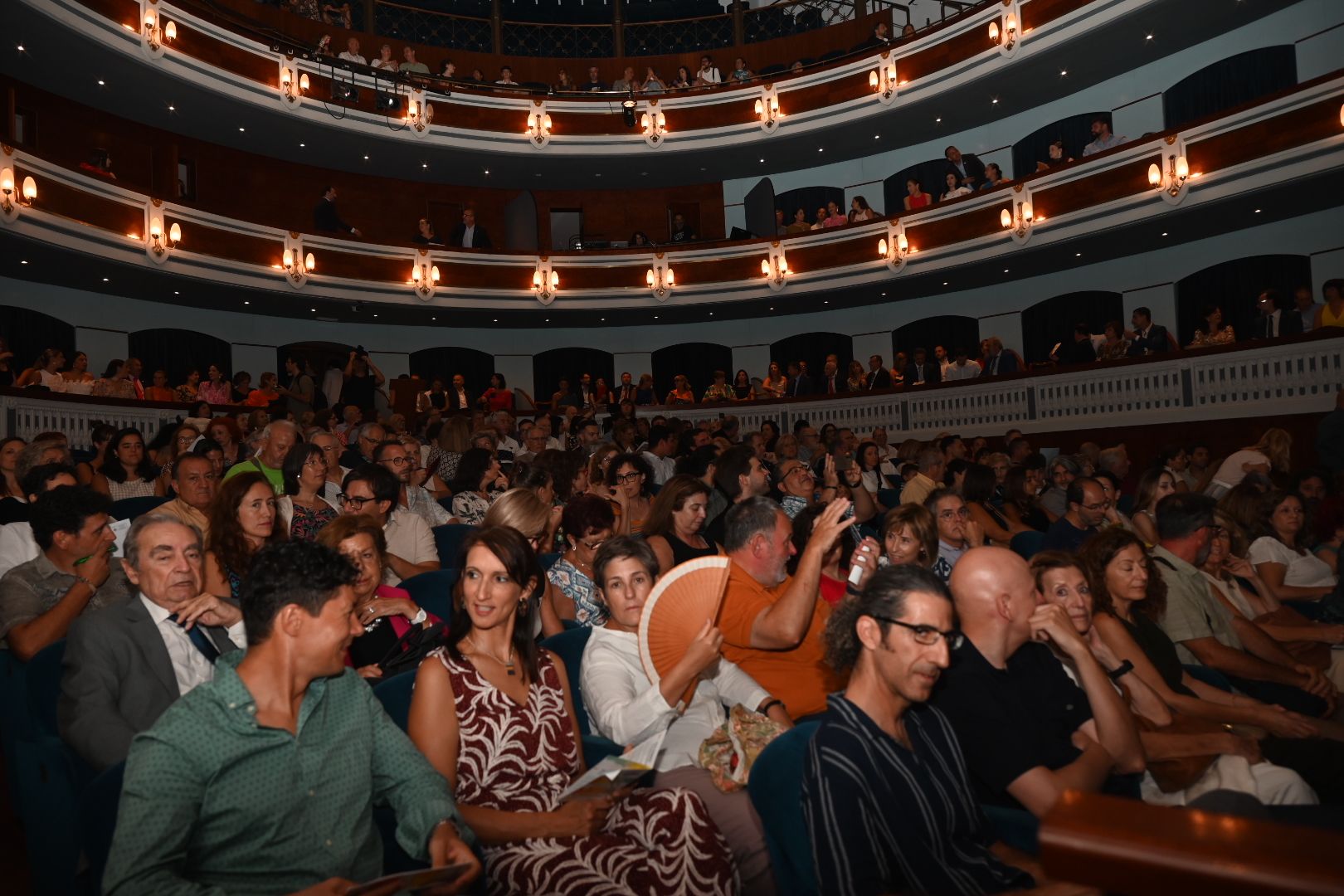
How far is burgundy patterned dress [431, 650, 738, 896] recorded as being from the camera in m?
2.09

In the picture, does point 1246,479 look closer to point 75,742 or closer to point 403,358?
point 75,742

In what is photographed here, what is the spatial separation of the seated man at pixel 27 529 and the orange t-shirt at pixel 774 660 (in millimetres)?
2616

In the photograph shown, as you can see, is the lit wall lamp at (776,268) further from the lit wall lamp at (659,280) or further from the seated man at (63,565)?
the seated man at (63,565)

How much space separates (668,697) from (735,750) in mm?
214

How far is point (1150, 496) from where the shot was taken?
538cm

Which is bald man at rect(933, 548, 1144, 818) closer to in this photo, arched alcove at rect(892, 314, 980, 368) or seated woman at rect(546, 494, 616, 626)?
seated woman at rect(546, 494, 616, 626)

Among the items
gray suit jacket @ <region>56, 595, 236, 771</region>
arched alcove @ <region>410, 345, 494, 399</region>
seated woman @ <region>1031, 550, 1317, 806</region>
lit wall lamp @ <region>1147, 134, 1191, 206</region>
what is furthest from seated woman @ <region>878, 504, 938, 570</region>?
arched alcove @ <region>410, 345, 494, 399</region>

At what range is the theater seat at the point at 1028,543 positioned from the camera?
557cm

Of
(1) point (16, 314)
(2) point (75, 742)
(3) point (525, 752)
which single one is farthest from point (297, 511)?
(1) point (16, 314)

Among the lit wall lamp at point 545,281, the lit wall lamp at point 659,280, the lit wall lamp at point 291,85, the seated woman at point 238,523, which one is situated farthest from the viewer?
the lit wall lamp at point 659,280

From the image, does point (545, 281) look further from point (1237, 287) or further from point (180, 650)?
point (180, 650)

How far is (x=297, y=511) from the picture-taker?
459cm

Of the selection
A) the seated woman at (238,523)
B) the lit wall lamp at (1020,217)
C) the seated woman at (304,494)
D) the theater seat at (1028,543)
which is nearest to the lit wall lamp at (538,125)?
the lit wall lamp at (1020,217)

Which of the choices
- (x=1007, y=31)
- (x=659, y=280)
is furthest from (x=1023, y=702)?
(x=659, y=280)
